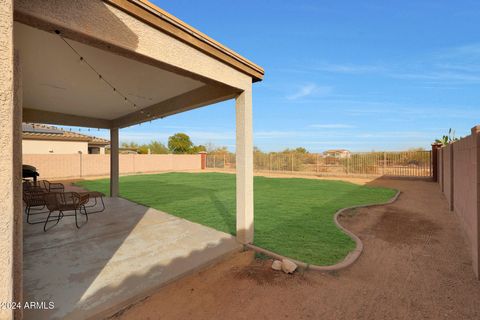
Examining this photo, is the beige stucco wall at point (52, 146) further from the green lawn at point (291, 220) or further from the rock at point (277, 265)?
the rock at point (277, 265)

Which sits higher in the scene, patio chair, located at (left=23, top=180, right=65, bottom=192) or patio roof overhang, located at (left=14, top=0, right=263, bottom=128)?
patio roof overhang, located at (left=14, top=0, right=263, bottom=128)

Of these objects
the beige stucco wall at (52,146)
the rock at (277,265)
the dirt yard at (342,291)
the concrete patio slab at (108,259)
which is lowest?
the dirt yard at (342,291)

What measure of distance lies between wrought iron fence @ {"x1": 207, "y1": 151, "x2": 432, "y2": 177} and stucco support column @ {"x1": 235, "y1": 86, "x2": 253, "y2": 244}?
15.2 m

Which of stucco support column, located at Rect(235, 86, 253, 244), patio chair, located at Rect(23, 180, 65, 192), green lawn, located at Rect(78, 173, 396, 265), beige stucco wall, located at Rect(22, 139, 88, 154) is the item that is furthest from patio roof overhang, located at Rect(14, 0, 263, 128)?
beige stucco wall, located at Rect(22, 139, 88, 154)

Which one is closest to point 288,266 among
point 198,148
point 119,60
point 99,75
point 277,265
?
point 277,265

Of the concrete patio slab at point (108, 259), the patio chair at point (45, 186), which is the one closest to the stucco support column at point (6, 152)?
the concrete patio slab at point (108, 259)

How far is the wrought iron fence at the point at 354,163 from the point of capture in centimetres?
1454

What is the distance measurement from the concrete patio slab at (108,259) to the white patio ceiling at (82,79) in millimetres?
2576

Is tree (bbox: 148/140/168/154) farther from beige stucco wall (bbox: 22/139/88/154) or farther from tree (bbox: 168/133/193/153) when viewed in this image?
beige stucco wall (bbox: 22/139/88/154)

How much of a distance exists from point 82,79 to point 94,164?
17871 mm

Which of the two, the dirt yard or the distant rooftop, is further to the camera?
the distant rooftop

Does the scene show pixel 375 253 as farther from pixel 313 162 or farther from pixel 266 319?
pixel 313 162

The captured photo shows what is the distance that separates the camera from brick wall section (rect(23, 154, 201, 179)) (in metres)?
16.8

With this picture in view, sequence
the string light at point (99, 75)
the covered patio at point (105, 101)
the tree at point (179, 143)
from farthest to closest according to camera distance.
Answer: the tree at point (179, 143) → the string light at point (99, 75) → the covered patio at point (105, 101)
